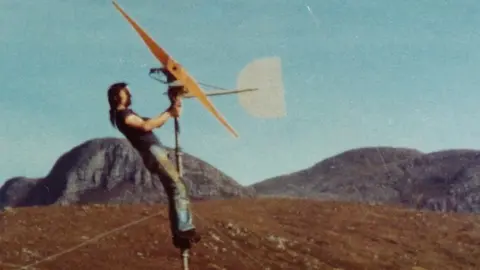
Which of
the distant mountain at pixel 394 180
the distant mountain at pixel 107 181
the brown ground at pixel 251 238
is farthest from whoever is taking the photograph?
the distant mountain at pixel 394 180

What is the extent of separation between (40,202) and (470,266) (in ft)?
322

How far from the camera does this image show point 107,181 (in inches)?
4931

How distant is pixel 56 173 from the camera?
132m

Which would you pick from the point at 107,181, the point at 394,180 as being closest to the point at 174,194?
the point at 107,181

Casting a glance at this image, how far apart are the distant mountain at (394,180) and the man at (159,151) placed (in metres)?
120

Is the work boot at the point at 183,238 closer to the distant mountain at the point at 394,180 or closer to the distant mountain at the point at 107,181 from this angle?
the distant mountain at the point at 107,181

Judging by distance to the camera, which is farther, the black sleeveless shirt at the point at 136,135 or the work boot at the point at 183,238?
the black sleeveless shirt at the point at 136,135

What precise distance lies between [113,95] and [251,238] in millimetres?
25970

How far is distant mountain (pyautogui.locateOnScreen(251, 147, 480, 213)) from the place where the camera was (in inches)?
5118

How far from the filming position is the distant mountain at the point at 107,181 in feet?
384

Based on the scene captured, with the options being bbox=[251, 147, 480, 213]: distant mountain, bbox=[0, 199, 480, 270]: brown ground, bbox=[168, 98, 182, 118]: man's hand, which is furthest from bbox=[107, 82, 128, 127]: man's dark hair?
bbox=[251, 147, 480, 213]: distant mountain

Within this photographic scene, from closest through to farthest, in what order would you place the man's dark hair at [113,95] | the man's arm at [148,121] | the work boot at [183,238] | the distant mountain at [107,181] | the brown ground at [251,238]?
the work boot at [183,238] < the man's arm at [148,121] < the man's dark hair at [113,95] < the brown ground at [251,238] < the distant mountain at [107,181]

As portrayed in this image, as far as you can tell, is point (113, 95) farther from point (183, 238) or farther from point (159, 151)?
point (183, 238)

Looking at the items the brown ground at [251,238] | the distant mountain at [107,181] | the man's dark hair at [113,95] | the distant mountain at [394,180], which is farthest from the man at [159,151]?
the distant mountain at [394,180]
